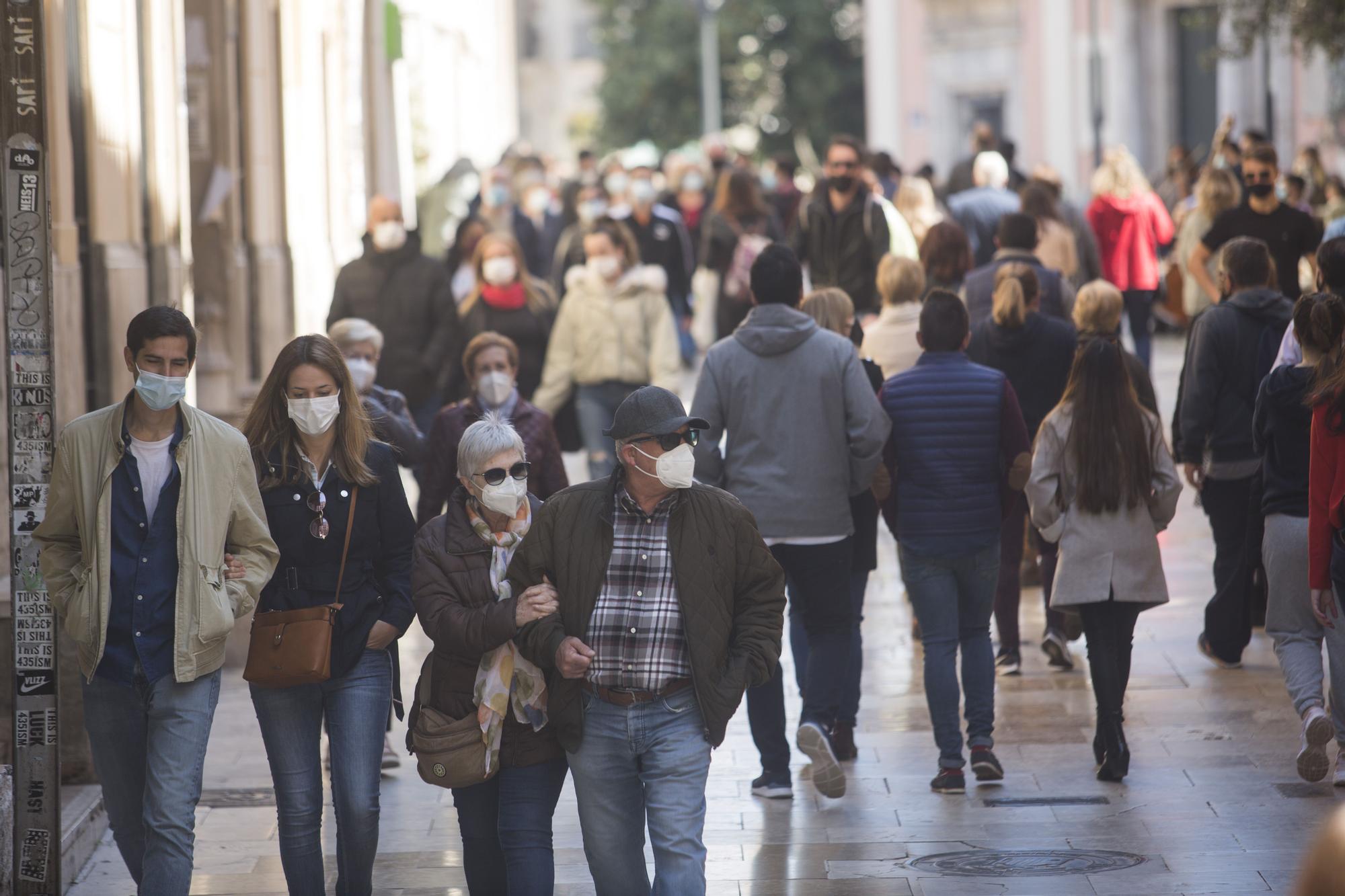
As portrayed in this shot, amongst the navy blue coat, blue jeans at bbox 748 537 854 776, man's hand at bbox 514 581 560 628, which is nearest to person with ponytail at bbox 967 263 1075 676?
blue jeans at bbox 748 537 854 776

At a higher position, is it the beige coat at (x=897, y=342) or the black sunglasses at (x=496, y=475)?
the beige coat at (x=897, y=342)

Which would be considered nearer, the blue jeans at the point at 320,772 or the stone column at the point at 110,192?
the blue jeans at the point at 320,772

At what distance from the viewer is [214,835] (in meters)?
7.95

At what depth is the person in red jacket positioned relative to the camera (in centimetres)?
1623

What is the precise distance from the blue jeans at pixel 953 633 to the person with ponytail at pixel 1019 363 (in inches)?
68.7

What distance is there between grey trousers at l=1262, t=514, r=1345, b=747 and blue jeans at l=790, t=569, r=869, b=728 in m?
1.60

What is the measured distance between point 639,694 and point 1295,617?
328 centimetres

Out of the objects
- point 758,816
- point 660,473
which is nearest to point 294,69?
point 758,816

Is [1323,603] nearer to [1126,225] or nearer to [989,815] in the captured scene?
[989,815]

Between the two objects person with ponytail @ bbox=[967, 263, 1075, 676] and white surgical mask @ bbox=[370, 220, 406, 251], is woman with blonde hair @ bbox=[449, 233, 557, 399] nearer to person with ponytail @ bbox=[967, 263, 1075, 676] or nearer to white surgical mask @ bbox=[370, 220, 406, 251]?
white surgical mask @ bbox=[370, 220, 406, 251]

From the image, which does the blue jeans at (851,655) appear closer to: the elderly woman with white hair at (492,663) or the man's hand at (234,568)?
the elderly woman with white hair at (492,663)

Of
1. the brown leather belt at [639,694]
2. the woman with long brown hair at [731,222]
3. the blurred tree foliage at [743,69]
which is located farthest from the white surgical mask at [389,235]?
the blurred tree foliage at [743,69]

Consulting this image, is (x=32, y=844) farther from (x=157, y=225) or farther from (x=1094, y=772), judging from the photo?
(x=157, y=225)

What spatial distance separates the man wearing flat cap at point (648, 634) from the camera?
18.3 feet
